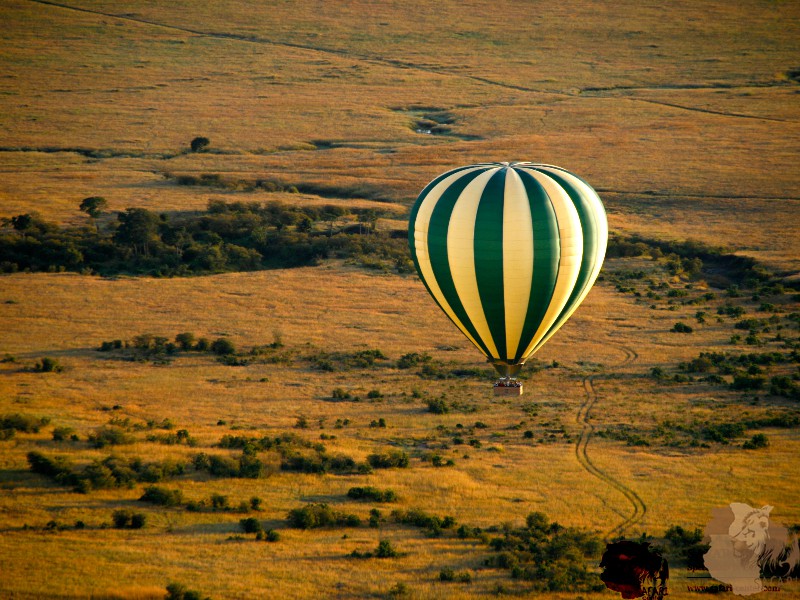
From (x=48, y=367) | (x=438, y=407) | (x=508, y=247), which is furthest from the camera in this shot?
(x=48, y=367)

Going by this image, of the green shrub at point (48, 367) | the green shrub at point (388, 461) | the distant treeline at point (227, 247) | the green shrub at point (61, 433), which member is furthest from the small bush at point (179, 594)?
the distant treeline at point (227, 247)

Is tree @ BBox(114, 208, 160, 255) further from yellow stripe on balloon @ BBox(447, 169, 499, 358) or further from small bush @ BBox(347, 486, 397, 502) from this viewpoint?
small bush @ BBox(347, 486, 397, 502)

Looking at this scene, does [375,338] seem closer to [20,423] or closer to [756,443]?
[20,423]

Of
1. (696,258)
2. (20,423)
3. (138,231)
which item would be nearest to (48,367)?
(20,423)

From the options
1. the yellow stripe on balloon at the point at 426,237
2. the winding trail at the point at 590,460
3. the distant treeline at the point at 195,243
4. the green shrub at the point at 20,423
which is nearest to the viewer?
the winding trail at the point at 590,460

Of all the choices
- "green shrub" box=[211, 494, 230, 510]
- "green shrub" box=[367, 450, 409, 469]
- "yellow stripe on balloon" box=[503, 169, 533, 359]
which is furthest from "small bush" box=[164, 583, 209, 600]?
"yellow stripe on balloon" box=[503, 169, 533, 359]

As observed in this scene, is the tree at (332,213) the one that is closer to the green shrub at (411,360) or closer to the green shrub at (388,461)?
the green shrub at (411,360)

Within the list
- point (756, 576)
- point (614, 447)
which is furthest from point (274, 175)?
point (756, 576)
